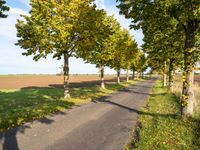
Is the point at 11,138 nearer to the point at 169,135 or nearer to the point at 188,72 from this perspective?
the point at 169,135

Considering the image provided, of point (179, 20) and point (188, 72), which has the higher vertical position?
point (179, 20)

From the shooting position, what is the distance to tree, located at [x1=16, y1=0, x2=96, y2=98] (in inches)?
1007

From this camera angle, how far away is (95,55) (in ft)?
140

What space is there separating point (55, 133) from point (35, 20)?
16529 millimetres

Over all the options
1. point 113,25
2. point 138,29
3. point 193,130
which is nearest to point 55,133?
point 193,130

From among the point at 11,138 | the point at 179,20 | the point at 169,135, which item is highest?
the point at 179,20

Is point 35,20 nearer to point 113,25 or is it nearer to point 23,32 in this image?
point 23,32

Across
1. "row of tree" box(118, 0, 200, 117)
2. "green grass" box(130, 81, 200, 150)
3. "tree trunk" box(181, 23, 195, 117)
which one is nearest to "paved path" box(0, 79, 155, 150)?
"green grass" box(130, 81, 200, 150)

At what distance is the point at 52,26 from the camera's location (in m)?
Answer: 25.4

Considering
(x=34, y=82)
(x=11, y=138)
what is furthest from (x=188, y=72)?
(x=34, y=82)

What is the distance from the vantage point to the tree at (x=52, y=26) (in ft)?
83.9

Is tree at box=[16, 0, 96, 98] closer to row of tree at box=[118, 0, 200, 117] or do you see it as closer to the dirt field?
row of tree at box=[118, 0, 200, 117]

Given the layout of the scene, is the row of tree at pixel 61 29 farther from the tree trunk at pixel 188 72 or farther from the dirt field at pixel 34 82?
the dirt field at pixel 34 82

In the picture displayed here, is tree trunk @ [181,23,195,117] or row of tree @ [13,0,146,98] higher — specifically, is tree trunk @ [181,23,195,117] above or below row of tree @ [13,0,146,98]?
below
